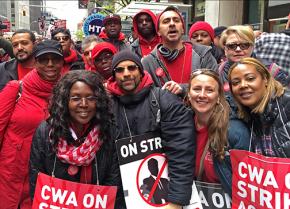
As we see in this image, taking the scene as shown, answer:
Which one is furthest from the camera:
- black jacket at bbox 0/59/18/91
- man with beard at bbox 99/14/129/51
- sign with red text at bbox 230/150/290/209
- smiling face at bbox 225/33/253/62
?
man with beard at bbox 99/14/129/51

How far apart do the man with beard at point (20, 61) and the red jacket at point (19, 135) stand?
72cm

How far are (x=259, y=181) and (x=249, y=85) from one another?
72cm

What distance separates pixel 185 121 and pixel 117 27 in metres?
3.85

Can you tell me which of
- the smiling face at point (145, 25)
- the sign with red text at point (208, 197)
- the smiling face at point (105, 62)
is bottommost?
the sign with red text at point (208, 197)

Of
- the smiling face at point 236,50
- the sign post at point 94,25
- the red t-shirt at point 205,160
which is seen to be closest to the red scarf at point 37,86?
the red t-shirt at point 205,160

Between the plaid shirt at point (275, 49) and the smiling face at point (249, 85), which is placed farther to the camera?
the plaid shirt at point (275, 49)

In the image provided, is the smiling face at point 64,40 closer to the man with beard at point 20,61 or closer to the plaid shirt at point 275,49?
the man with beard at point 20,61

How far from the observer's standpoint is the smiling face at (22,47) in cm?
450

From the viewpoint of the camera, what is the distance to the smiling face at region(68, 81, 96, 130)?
3.18 m

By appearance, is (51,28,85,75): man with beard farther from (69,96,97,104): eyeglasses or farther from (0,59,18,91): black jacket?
(69,96,97,104): eyeglasses

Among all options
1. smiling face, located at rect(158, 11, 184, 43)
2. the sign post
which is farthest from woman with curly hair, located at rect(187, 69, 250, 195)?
the sign post

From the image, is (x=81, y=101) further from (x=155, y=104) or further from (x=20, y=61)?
(x=20, y=61)

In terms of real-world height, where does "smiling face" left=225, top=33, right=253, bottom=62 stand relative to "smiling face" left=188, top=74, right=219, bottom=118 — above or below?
above

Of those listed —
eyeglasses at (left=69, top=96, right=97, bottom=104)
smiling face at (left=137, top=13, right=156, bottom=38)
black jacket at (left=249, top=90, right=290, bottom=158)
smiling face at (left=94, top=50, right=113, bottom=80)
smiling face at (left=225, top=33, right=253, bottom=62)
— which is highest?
smiling face at (left=137, top=13, right=156, bottom=38)
